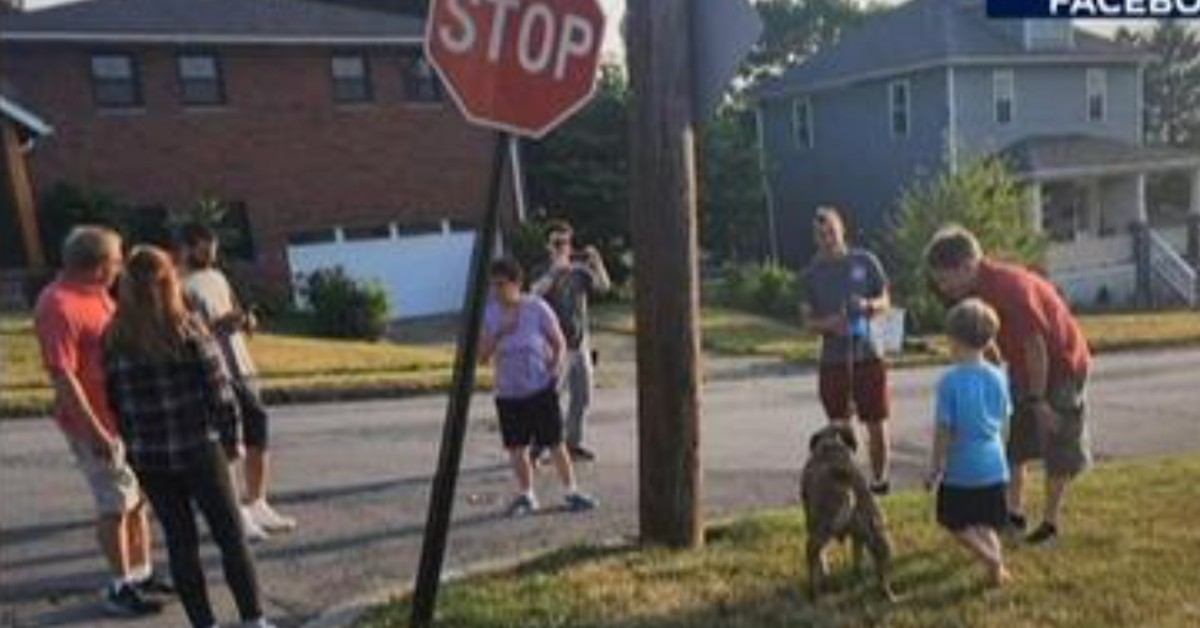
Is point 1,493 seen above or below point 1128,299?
above

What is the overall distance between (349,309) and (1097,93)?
23.2m

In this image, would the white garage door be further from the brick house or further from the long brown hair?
the long brown hair

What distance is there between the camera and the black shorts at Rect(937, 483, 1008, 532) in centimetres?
652

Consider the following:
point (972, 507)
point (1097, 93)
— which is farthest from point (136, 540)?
point (1097, 93)

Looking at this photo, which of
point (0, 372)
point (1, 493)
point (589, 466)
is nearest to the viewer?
point (1, 493)

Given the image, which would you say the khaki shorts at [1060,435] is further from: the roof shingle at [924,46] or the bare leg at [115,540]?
the roof shingle at [924,46]

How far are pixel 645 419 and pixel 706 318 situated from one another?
24.9 metres

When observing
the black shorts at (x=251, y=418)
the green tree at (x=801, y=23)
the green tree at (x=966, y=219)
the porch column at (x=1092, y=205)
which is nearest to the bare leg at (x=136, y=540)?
the black shorts at (x=251, y=418)

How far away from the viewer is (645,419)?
743 cm

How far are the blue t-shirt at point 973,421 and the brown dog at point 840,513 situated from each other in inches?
16.5

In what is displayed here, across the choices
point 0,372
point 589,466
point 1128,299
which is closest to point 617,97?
point 1128,299

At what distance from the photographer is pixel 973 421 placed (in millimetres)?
6496

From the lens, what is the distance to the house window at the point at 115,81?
29.2 meters

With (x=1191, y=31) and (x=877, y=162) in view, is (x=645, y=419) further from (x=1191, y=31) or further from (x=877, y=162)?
(x=1191, y=31)
